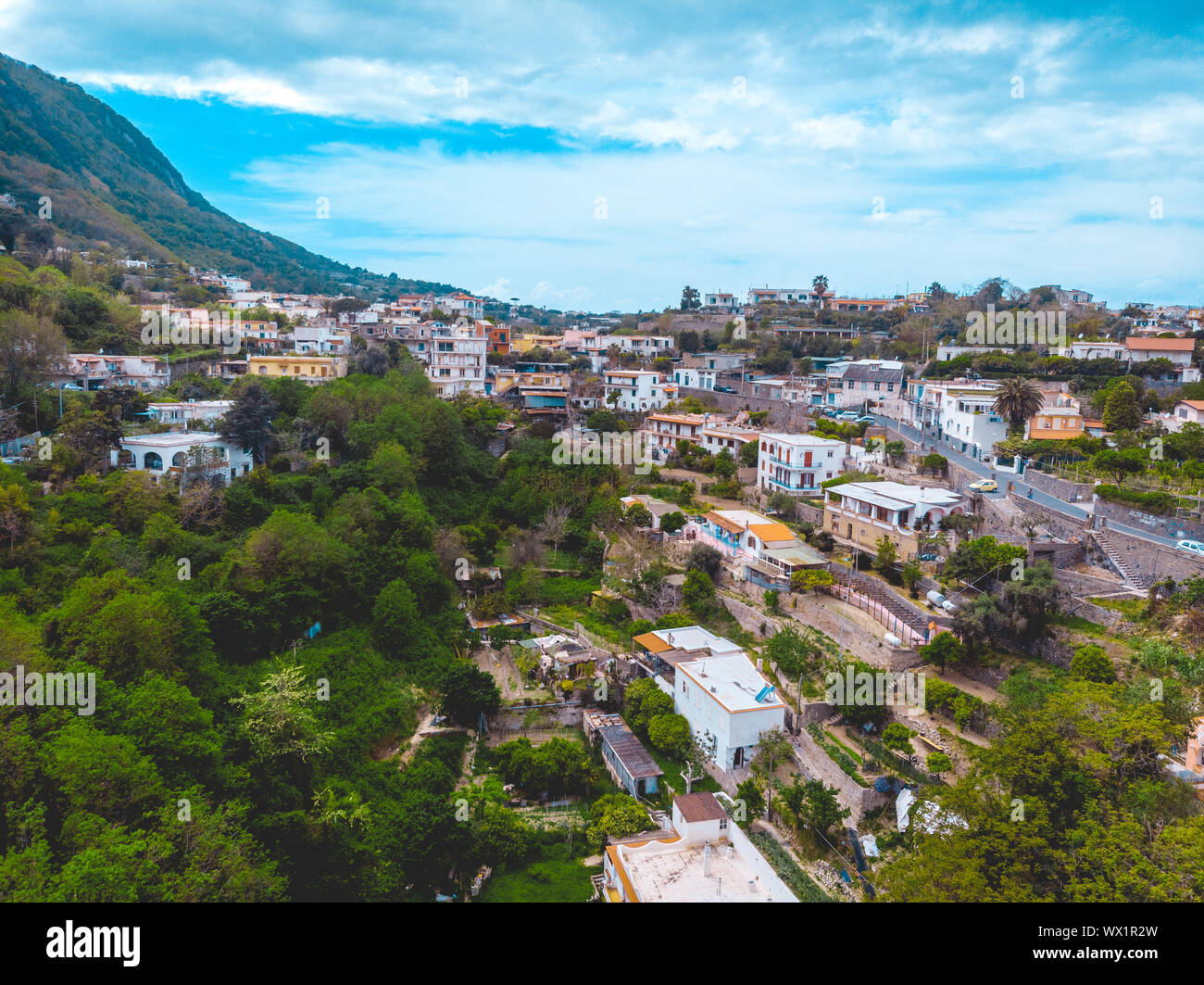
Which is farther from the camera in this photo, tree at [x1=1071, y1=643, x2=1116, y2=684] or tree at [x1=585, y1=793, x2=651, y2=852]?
tree at [x1=1071, y1=643, x2=1116, y2=684]

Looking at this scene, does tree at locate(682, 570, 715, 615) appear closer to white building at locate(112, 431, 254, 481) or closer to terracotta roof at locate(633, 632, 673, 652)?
terracotta roof at locate(633, 632, 673, 652)

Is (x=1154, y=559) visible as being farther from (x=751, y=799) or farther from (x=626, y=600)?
(x=626, y=600)

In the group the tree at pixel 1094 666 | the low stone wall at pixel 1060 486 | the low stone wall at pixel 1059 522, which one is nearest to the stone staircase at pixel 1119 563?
the low stone wall at pixel 1059 522

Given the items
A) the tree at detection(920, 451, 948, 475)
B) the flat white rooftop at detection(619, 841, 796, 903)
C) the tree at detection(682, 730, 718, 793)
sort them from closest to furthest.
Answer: the flat white rooftop at detection(619, 841, 796, 903) < the tree at detection(682, 730, 718, 793) < the tree at detection(920, 451, 948, 475)

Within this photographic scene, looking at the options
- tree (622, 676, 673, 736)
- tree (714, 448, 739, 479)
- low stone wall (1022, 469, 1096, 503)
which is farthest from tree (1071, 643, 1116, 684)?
tree (714, 448, 739, 479)

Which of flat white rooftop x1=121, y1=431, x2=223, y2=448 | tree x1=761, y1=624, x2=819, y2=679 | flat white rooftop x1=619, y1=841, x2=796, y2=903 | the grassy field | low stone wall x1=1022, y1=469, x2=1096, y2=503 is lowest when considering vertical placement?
the grassy field
